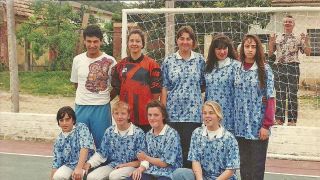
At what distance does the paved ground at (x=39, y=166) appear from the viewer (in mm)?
5676

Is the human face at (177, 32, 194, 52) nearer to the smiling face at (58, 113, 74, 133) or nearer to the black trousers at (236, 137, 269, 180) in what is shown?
the black trousers at (236, 137, 269, 180)

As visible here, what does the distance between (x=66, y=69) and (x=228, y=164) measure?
10.2 meters

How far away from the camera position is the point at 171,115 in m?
4.42

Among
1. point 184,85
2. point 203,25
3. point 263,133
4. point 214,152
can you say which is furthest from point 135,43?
point 203,25

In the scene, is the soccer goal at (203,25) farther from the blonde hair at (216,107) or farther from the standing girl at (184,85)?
the blonde hair at (216,107)

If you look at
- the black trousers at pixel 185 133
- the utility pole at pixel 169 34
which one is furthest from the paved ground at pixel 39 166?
the utility pole at pixel 169 34

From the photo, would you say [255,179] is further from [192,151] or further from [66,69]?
[66,69]

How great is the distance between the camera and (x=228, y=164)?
3990 millimetres

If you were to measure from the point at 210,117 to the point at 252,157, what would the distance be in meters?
0.60

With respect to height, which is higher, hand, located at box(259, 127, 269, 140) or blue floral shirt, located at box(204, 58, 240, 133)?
blue floral shirt, located at box(204, 58, 240, 133)

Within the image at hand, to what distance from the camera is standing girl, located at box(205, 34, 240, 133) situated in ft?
13.9

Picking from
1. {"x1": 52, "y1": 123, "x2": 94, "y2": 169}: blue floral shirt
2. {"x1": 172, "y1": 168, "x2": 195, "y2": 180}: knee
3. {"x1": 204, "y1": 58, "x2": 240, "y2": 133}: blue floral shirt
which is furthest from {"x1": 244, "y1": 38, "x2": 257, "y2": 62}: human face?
{"x1": 52, "y1": 123, "x2": 94, "y2": 169}: blue floral shirt

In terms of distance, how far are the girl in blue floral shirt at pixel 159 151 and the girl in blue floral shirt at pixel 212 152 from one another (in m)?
0.16

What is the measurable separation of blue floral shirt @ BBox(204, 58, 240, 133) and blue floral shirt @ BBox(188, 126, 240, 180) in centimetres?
29
